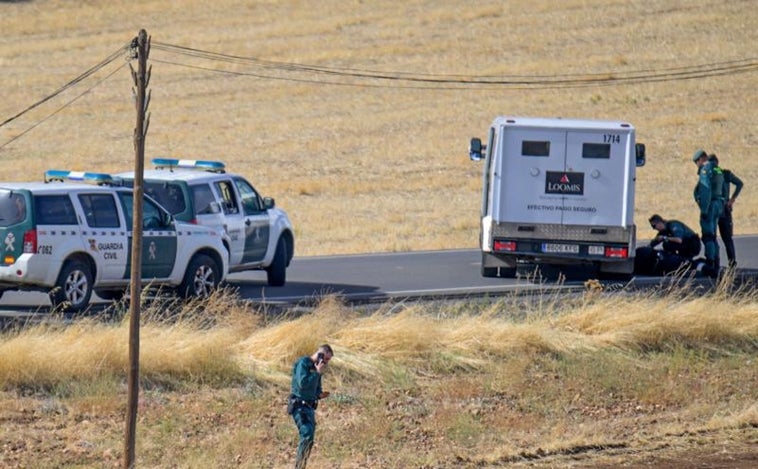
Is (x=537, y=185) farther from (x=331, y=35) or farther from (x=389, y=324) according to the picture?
(x=331, y=35)

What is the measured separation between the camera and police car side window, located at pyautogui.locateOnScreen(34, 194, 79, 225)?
16.0 metres

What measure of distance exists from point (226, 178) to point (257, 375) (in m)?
5.35

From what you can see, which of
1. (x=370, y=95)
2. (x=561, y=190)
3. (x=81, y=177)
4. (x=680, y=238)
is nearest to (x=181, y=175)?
(x=81, y=177)

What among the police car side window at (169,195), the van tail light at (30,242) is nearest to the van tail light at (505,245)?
the police car side window at (169,195)

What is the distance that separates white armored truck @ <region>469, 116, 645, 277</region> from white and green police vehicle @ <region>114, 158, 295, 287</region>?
3.22 metres

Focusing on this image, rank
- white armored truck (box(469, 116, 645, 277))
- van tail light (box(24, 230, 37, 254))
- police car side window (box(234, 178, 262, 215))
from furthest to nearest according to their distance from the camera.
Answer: white armored truck (box(469, 116, 645, 277)), police car side window (box(234, 178, 262, 215)), van tail light (box(24, 230, 37, 254))

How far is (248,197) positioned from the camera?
20.0 m

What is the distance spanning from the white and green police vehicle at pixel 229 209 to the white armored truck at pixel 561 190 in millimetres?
3224

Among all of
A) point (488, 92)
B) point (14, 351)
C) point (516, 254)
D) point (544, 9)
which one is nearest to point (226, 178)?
point (516, 254)

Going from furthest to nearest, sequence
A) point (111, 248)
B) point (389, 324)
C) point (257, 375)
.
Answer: point (111, 248), point (389, 324), point (257, 375)

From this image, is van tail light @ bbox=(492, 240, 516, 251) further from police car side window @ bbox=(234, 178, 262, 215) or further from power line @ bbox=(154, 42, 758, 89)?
power line @ bbox=(154, 42, 758, 89)

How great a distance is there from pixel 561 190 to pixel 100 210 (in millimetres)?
7038

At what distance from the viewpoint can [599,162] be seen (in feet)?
66.0

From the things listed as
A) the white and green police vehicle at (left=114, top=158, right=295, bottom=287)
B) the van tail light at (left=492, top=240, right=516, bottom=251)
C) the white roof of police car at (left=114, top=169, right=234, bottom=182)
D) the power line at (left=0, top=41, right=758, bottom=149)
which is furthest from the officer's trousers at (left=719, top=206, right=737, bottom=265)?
the power line at (left=0, top=41, right=758, bottom=149)
